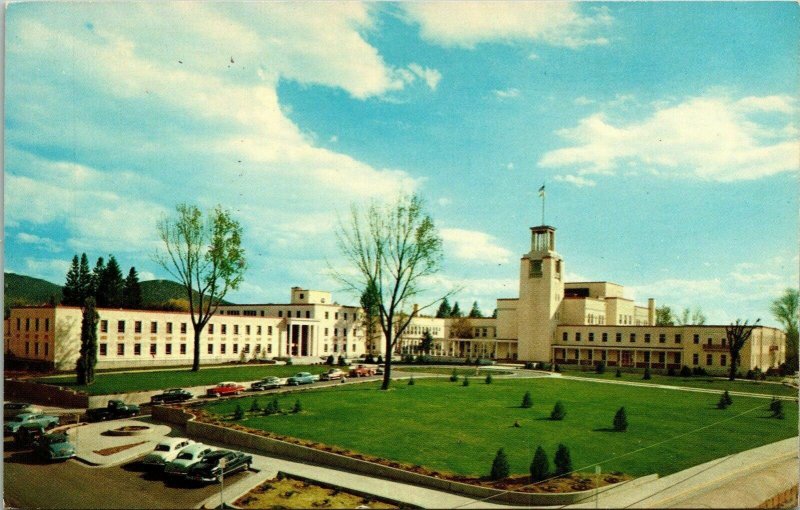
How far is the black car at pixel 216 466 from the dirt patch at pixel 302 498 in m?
1.26

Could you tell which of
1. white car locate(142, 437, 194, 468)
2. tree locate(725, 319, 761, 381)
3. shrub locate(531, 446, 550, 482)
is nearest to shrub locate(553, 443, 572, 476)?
shrub locate(531, 446, 550, 482)

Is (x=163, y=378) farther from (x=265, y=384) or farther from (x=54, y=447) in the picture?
(x=54, y=447)

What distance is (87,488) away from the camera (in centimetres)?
1510

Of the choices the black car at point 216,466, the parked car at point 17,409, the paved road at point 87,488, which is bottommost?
the paved road at point 87,488

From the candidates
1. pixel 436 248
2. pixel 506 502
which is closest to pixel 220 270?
pixel 436 248

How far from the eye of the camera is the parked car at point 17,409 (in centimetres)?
1975

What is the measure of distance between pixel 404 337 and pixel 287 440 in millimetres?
52470

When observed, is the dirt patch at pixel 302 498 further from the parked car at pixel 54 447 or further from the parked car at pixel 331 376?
the parked car at pixel 331 376

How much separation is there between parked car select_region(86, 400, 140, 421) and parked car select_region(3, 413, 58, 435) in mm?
2754

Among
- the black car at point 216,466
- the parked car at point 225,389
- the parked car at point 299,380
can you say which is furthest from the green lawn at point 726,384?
the black car at point 216,466

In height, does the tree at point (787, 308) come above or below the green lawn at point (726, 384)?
above

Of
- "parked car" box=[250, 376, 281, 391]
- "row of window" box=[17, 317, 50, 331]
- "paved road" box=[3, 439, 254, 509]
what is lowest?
"parked car" box=[250, 376, 281, 391]

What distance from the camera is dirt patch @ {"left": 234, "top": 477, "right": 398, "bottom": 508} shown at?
14.0m

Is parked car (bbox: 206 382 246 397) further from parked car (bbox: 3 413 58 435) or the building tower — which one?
the building tower
